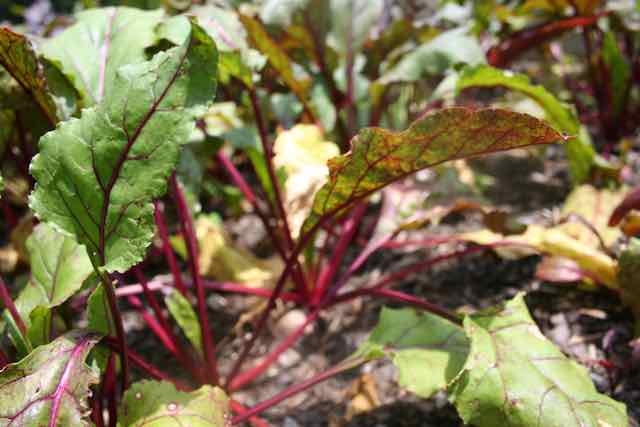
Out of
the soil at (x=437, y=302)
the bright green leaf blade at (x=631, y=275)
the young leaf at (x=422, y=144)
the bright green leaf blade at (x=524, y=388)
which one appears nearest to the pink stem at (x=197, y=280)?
the soil at (x=437, y=302)

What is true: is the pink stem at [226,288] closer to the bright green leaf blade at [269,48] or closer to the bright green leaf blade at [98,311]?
the bright green leaf blade at [98,311]

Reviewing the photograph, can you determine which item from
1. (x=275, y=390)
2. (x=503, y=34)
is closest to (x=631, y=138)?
(x=503, y=34)

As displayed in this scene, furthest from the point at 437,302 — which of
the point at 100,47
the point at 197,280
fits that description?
the point at 100,47

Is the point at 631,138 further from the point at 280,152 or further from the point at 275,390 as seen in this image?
the point at 275,390

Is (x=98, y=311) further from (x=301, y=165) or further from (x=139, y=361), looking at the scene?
(x=301, y=165)

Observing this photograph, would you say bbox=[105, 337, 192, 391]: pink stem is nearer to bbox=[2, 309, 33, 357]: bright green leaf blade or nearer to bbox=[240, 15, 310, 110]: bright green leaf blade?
bbox=[2, 309, 33, 357]: bright green leaf blade

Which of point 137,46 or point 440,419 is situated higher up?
point 137,46
